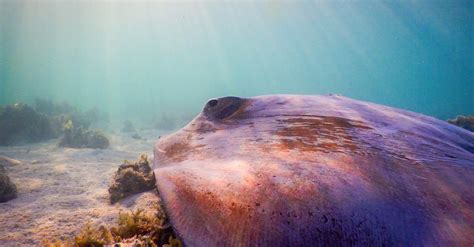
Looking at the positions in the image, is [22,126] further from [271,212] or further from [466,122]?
[466,122]

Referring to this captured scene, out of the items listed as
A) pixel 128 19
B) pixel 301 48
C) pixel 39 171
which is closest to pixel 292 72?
pixel 301 48

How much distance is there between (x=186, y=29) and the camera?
71250 mm

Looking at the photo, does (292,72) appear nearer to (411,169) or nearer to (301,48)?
(301,48)

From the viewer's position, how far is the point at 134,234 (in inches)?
100.0

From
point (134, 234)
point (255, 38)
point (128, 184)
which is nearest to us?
point (134, 234)

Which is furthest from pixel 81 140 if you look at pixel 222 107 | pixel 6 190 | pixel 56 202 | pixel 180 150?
pixel 180 150

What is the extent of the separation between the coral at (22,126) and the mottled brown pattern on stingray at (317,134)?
15.3 meters

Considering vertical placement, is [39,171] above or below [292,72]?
below

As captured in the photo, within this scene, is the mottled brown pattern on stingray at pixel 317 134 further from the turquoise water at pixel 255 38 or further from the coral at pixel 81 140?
the turquoise water at pixel 255 38

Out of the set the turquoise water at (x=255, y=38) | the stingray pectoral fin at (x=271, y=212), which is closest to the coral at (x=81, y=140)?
the stingray pectoral fin at (x=271, y=212)

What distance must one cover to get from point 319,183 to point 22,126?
56.1ft

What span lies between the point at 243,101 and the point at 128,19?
6093 cm

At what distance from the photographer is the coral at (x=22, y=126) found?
12594 mm

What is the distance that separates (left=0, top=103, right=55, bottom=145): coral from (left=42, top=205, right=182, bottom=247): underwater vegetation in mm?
13718
